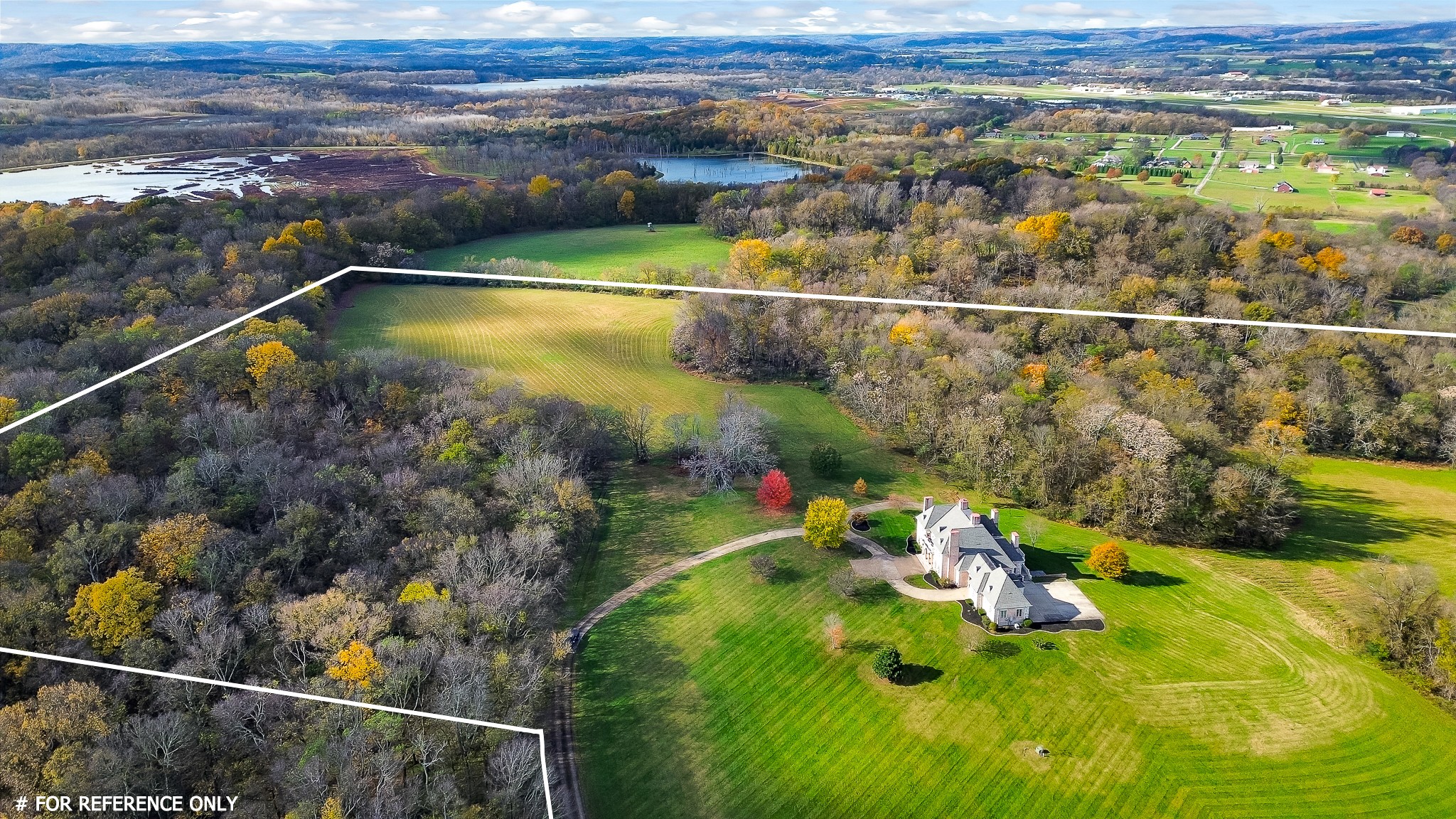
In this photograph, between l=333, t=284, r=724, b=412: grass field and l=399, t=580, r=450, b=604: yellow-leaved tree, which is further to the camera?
l=333, t=284, r=724, b=412: grass field

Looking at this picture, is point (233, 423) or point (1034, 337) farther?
point (1034, 337)

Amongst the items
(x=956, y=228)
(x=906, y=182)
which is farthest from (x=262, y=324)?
(x=906, y=182)

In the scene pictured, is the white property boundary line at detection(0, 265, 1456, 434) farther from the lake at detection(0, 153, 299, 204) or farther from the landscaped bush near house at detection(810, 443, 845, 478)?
the lake at detection(0, 153, 299, 204)

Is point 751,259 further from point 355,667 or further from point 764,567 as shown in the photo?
point 355,667

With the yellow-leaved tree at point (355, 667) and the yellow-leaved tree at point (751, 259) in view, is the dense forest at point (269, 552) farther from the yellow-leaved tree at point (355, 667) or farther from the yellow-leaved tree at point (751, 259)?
the yellow-leaved tree at point (751, 259)

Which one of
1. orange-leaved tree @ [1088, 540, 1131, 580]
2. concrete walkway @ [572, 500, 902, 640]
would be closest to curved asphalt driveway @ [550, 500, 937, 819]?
concrete walkway @ [572, 500, 902, 640]

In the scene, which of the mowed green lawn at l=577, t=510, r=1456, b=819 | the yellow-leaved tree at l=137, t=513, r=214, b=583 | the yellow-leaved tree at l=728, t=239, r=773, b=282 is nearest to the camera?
the mowed green lawn at l=577, t=510, r=1456, b=819

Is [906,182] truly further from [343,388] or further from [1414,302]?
[343,388]

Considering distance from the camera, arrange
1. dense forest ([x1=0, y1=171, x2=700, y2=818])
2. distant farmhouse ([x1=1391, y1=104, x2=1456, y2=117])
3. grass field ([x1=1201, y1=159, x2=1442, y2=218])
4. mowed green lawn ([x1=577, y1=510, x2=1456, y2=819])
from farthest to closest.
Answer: distant farmhouse ([x1=1391, y1=104, x2=1456, y2=117]) → grass field ([x1=1201, y1=159, x2=1442, y2=218]) → mowed green lawn ([x1=577, y1=510, x2=1456, y2=819]) → dense forest ([x1=0, y1=171, x2=700, y2=818])
